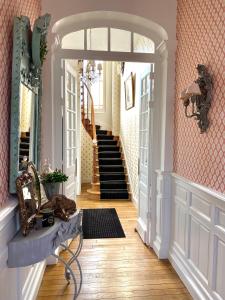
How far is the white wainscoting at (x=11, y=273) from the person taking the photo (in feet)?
5.00

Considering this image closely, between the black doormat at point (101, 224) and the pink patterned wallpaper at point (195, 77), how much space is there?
1.59m

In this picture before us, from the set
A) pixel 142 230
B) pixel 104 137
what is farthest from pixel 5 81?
pixel 104 137

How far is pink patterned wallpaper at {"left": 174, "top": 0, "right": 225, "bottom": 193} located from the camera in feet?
6.28

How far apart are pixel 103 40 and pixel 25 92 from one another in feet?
5.07

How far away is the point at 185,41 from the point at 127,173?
429 cm

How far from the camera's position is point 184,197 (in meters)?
2.60

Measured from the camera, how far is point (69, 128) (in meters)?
3.45

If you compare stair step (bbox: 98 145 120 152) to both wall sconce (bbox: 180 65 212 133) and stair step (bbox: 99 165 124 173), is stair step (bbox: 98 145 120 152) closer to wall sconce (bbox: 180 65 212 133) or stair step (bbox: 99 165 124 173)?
stair step (bbox: 99 165 124 173)

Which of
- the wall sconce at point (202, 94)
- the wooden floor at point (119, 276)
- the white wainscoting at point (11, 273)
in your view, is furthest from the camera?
the wooden floor at point (119, 276)

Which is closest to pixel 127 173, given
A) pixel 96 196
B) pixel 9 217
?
pixel 96 196

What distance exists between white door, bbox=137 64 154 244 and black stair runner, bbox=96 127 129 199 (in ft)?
7.29

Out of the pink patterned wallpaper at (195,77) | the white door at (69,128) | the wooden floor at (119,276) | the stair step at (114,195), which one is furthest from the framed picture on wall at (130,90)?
the wooden floor at (119,276)

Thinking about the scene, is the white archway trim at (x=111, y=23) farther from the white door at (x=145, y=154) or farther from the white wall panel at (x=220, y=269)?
the white wall panel at (x=220, y=269)

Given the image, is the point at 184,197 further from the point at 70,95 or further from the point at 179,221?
the point at 70,95
